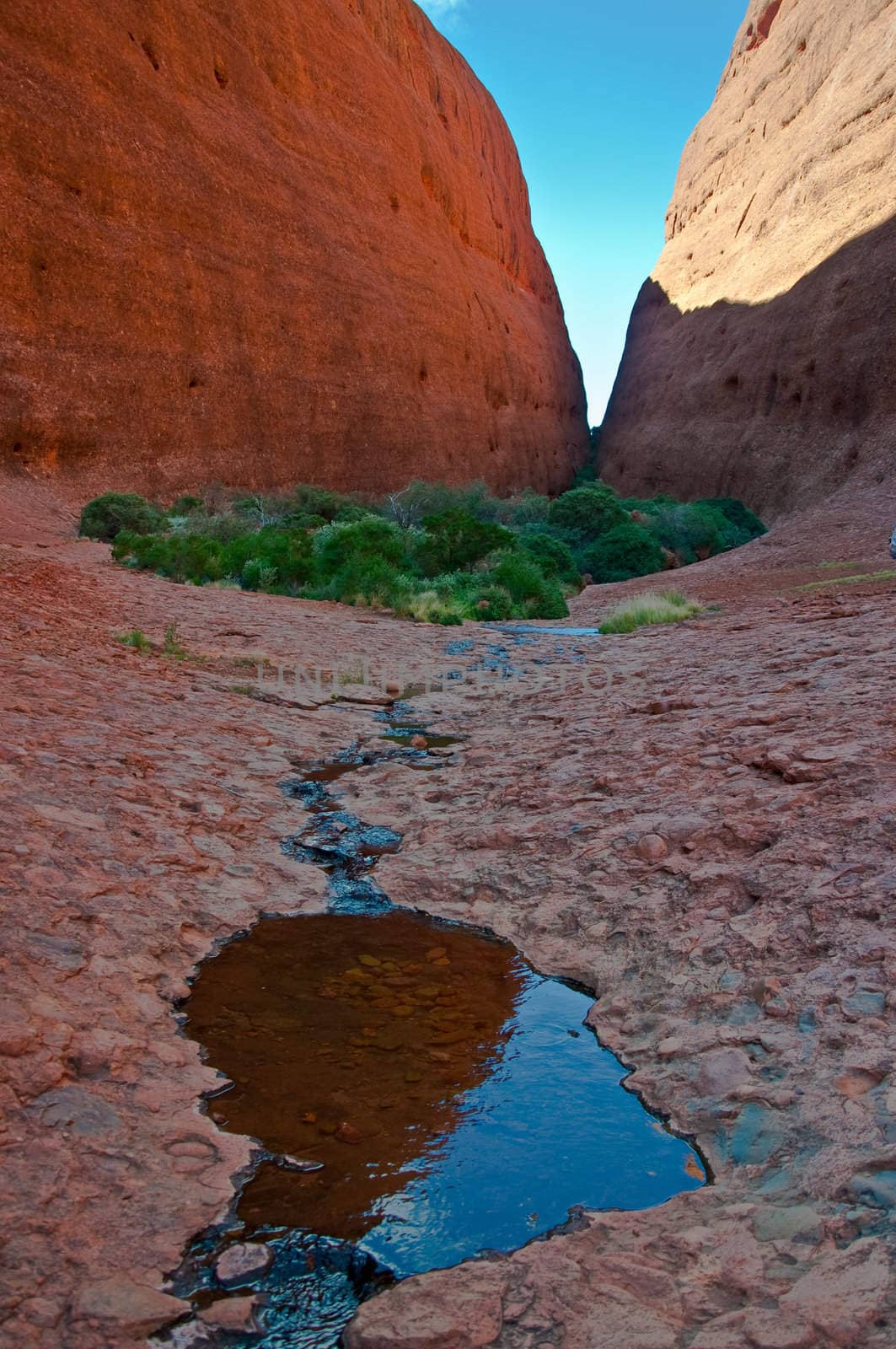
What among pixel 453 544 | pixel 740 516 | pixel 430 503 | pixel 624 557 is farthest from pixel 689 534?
pixel 453 544

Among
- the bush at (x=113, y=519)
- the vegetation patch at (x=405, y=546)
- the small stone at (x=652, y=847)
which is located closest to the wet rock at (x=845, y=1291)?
the small stone at (x=652, y=847)

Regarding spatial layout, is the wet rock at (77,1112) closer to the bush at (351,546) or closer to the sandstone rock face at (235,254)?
the bush at (351,546)

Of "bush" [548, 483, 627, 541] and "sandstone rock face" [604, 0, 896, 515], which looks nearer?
"bush" [548, 483, 627, 541]

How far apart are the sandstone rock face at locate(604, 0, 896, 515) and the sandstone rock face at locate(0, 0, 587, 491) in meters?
7.79

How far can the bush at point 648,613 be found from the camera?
12297 millimetres

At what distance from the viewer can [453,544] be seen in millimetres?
17422

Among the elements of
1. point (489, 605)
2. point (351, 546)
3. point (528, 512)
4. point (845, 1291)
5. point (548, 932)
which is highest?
point (528, 512)

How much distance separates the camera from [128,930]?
3229mm

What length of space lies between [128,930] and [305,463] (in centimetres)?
2480

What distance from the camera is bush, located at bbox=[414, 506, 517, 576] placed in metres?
17.4

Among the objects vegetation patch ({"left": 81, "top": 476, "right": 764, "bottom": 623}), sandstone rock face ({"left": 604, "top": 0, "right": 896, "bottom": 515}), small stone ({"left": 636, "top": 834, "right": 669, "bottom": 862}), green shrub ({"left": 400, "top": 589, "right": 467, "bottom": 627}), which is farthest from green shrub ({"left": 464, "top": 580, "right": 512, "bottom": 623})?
sandstone rock face ({"left": 604, "top": 0, "right": 896, "bottom": 515})

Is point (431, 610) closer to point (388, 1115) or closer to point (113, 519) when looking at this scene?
point (113, 519)

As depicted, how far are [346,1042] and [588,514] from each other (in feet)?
80.6

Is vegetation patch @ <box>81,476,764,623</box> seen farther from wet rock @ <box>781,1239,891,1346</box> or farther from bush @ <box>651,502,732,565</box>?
wet rock @ <box>781,1239,891,1346</box>
